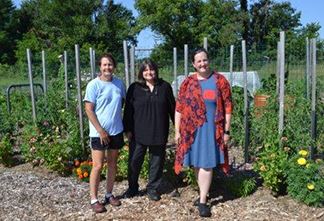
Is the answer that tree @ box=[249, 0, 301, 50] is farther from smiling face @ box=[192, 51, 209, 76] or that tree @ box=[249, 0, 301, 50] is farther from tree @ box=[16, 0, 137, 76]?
smiling face @ box=[192, 51, 209, 76]

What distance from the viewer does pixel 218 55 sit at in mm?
10617

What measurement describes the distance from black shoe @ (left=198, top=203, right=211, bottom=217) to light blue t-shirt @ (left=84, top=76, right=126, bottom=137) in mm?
1074

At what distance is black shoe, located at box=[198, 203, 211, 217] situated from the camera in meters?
5.08

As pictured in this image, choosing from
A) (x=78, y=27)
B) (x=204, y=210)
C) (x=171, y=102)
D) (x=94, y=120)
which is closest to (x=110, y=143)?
(x=94, y=120)

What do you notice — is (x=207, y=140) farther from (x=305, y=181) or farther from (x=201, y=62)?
(x=305, y=181)

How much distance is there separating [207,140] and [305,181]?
3.43 ft

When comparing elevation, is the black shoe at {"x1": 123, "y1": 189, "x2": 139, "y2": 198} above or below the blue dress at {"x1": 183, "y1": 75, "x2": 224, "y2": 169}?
below

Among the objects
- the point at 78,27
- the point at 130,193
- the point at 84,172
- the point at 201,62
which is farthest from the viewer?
the point at 78,27

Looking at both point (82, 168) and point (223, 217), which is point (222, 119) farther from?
point (82, 168)

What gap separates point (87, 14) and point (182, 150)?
1907 inches

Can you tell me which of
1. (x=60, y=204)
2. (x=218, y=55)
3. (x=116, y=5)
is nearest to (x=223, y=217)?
(x=60, y=204)

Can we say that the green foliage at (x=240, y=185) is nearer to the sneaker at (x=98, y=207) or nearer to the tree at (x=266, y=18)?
the sneaker at (x=98, y=207)

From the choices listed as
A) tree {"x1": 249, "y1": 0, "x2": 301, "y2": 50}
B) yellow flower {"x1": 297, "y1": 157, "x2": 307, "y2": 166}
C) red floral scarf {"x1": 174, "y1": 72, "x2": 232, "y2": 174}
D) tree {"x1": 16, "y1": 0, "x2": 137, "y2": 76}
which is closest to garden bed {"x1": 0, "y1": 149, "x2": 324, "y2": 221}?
yellow flower {"x1": 297, "y1": 157, "x2": 307, "y2": 166}

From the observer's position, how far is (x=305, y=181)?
516cm
